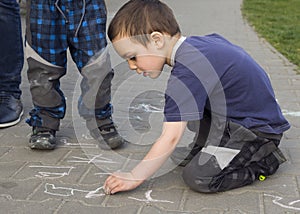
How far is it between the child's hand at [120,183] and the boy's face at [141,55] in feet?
1.59

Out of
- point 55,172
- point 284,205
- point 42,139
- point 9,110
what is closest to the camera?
point 284,205

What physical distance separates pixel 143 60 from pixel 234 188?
726mm

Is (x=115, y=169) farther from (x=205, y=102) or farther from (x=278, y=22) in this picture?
(x=278, y=22)

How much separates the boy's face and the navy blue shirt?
0.27 ft

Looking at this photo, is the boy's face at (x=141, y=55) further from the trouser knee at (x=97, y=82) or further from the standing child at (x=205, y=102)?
the trouser knee at (x=97, y=82)

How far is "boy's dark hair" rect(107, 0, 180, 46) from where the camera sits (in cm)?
270

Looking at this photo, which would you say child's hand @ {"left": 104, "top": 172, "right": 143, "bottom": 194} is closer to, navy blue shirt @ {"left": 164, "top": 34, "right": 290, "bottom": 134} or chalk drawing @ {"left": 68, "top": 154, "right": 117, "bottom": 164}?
navy blue shirt @ {"left": 164, "top": 34, "right": 290, "bottom": 134}

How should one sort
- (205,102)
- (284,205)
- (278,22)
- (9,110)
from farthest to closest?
(278,22) < (9,110) < (205,102) < (284,205)

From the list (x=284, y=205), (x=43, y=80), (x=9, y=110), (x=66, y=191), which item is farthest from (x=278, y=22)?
(x=66, y=191)

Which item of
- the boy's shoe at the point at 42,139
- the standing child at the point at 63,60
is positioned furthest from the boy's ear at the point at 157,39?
the boy's shoe at the point at 42,139

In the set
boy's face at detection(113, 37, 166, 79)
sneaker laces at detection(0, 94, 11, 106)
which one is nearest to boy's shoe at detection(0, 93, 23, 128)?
sneaker laces at detection(0, 94, 11, 106)

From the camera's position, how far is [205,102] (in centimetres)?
277

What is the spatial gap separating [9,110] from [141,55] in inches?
57.3

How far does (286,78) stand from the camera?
5.39m
